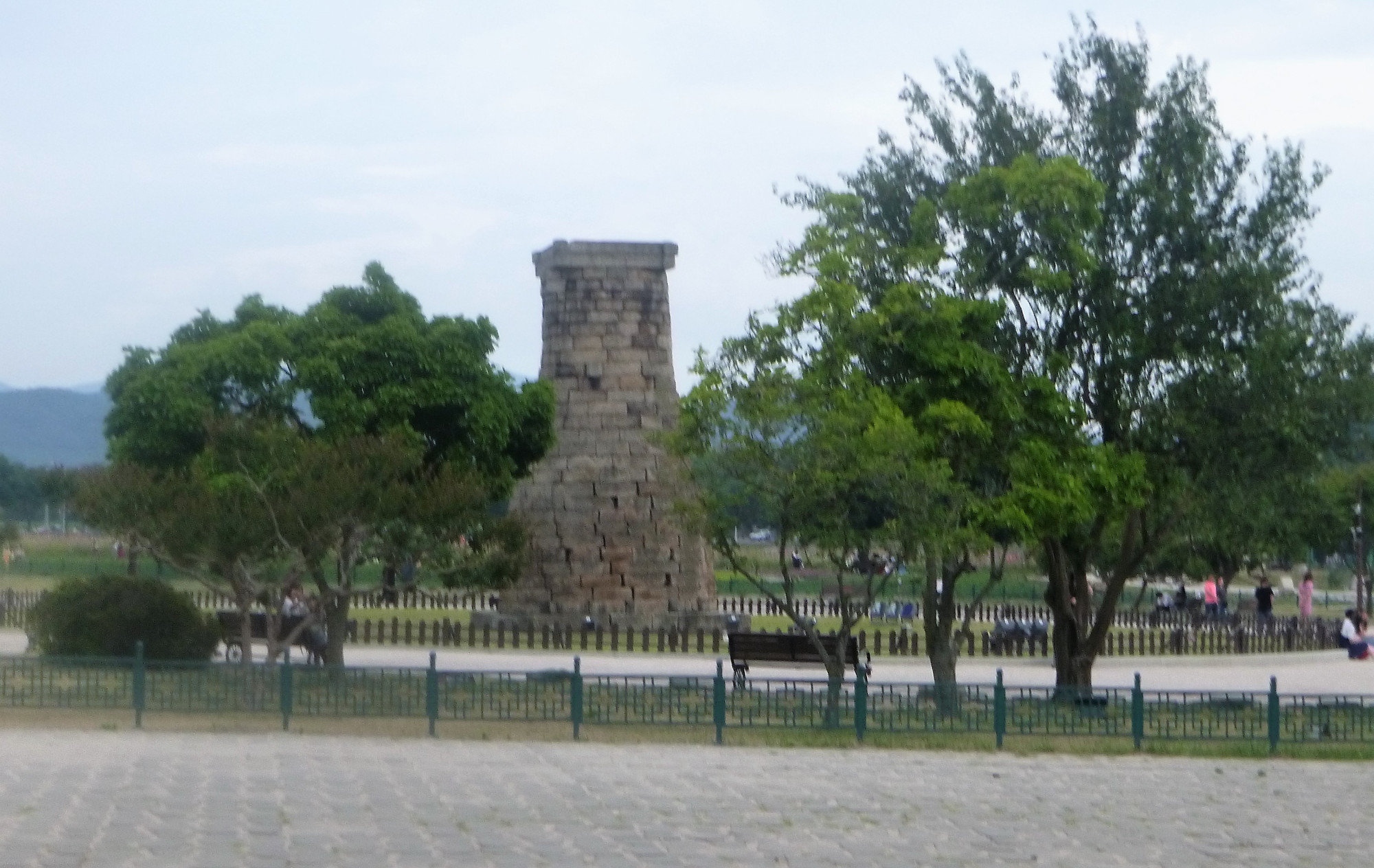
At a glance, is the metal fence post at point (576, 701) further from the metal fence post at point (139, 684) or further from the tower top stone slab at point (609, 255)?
the tower top stone slab at point (609, 255)

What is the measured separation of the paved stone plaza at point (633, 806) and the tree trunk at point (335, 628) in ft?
17.6

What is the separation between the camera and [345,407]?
23.5 meters

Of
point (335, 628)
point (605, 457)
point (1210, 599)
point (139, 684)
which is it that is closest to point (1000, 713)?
point (139, 684)

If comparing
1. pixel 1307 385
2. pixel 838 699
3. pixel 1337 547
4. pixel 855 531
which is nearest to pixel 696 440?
pixel 855 531

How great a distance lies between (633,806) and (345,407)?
12.3 metres

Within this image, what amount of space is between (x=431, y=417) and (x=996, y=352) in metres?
8.21

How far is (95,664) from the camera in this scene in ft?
54.8

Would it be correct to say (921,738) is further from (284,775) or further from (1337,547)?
(1337,547)

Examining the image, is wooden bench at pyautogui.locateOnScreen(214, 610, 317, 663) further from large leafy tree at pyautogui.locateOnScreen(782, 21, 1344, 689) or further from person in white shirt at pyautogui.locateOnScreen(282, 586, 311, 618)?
large leafy tree at pyautogui.locateOnScreen(782, 21, 1344, 689)

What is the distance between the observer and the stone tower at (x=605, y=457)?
32.6 metres

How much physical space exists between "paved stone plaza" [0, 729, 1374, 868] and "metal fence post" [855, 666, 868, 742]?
1.66 ft

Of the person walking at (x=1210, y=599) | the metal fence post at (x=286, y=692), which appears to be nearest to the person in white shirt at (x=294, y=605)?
the metal fence post at (x=286, y=692)

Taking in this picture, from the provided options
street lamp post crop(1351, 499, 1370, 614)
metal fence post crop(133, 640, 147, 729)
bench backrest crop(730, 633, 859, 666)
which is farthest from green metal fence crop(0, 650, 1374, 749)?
street lamp post crop(1351, 499, 1370, 614)

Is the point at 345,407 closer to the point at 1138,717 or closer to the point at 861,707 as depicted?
the point at 861,707
